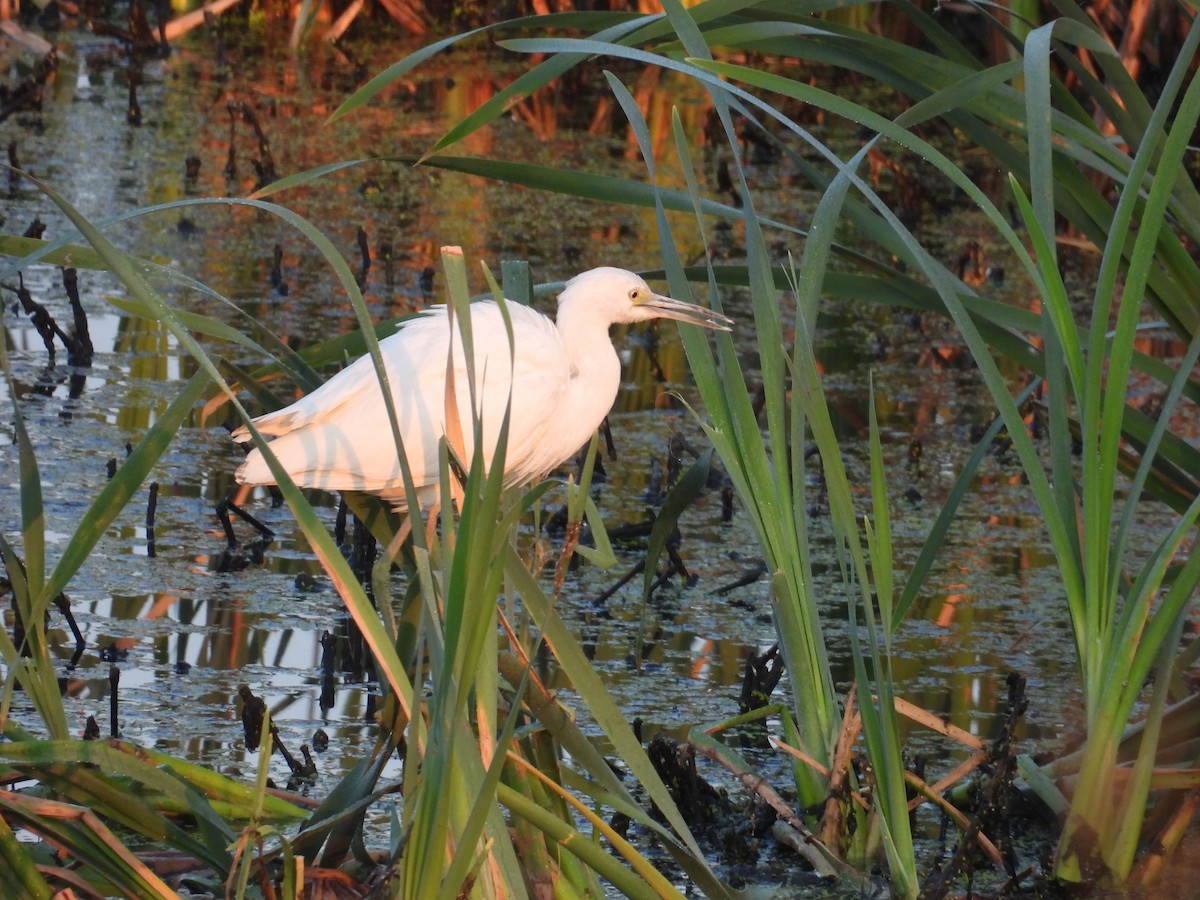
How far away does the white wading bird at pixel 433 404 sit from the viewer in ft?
9.22

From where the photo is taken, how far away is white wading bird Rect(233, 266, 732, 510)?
281cm

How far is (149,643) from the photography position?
124 inches

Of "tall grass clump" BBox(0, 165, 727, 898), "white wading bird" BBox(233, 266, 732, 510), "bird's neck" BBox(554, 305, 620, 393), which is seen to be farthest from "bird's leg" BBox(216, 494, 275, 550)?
"tall grass clump" BBox(0, 165, 727, 898)

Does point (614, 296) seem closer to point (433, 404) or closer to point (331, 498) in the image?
point (433, 404)

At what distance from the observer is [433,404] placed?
2.88m

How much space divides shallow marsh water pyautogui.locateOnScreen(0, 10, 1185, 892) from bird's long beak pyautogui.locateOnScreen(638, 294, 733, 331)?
1.53 feet

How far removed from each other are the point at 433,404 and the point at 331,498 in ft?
4.12

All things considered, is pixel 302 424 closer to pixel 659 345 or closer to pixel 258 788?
pixel 258 788

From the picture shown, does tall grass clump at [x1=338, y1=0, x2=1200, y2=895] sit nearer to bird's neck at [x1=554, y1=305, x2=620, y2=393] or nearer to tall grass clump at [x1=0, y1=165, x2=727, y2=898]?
tall grass clump at [x1=0, y1=165, x2=727, y2=898]

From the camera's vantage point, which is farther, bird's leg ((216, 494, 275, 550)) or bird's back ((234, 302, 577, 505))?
bird's leg ((216, 494, 275, 550))

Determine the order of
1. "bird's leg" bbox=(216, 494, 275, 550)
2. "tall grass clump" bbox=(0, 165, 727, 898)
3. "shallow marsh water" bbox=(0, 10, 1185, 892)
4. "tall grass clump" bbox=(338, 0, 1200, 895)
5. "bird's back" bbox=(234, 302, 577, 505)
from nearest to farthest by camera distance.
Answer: "tall grass clump" bbox=(0, 165, 727, 898) < "tall grass clump" bbox=(338, 0, 1200, 895) < "bird's back" bbox=(234, 302, 577, 505) < "shallow marsh water" bbox=(0, 10, 1185, 892) < "bird's leg" bbox=(216, 494, 275, 550)

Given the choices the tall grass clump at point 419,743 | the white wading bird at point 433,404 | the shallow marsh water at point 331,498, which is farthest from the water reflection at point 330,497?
the tall grass clump at point 419,743

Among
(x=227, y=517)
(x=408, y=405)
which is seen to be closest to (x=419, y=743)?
(x=408, y=405)

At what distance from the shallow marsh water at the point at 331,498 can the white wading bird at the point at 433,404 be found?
0.41 m
